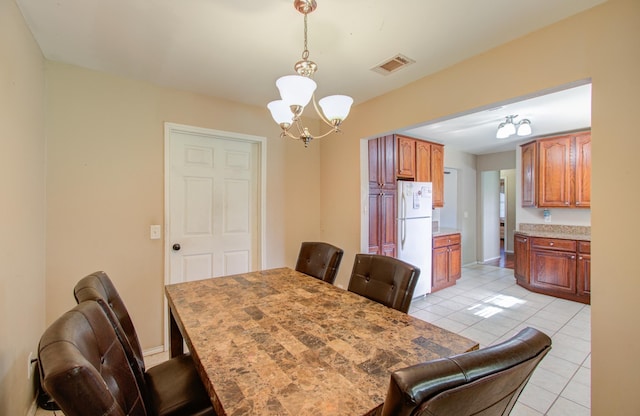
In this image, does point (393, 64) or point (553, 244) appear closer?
point (393, 64)

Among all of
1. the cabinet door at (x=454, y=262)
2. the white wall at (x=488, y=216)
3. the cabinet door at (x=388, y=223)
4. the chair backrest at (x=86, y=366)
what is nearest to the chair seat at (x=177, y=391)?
the chair backrest at (x=86, y=366)

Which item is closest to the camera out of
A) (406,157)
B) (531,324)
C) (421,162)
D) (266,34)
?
(266,34)

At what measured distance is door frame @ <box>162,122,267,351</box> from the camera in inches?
103

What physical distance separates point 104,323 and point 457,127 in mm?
4219

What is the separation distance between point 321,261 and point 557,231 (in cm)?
446

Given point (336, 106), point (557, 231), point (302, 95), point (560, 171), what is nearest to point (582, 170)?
point (560, 171)

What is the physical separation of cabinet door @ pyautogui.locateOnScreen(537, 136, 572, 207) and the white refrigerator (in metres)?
1.92

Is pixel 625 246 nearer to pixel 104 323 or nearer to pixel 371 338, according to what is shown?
pixel 371 338

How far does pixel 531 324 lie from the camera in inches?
123

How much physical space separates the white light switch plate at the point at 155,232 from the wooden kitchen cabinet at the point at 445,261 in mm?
3501

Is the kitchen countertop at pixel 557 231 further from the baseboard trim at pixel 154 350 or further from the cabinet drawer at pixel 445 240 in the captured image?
the baseboard trim at pixel 154 350

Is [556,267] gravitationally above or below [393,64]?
below

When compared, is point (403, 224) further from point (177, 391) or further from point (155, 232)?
point (177, 391)

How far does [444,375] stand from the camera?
53 cm
